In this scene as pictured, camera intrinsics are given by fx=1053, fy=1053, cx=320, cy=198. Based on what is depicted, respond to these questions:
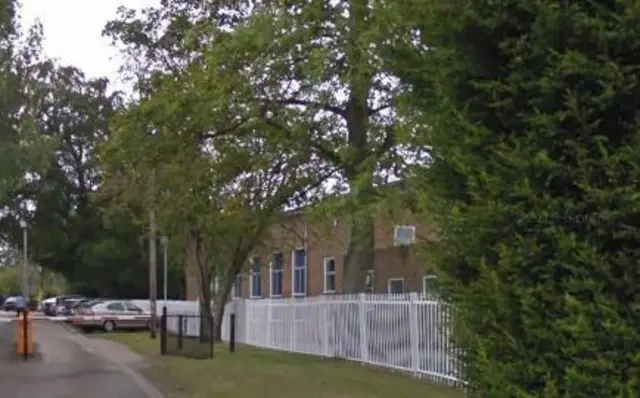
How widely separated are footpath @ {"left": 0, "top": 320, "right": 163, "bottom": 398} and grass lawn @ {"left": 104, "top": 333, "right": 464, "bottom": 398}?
23.6 inches

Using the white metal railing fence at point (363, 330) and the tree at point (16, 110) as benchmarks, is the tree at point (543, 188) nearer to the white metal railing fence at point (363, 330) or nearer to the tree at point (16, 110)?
the white metal railing fence at point (363, 330)

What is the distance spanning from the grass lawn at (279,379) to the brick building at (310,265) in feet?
24.6

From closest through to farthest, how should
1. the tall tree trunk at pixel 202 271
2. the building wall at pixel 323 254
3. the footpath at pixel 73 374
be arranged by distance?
the footpath at pixel 73 374
the building wall at pixel 323 254
the tall tree trunk at pixel 202 271

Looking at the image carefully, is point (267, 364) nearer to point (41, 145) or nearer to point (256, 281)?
point (41, 145)

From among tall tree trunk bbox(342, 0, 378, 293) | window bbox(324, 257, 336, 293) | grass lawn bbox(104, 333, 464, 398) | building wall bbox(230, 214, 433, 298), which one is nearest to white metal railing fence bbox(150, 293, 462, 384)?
grass lawn bbox(104, 333, 464, 398)

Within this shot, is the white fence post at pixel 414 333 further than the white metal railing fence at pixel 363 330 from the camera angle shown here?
Yes

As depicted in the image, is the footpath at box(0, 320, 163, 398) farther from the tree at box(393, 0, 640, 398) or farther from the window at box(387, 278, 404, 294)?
the tree at box(393, 0, 640, 398)

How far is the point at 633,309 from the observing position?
4656 mm

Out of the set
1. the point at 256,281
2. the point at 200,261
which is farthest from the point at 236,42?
the point at 256,281

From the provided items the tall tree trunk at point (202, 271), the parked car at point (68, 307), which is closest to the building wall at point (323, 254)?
the tall tree trunk at point (202, 271)

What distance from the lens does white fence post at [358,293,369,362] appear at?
22562 millimetres

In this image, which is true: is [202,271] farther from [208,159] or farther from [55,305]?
[55,305]

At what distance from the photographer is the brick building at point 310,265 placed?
35.9m

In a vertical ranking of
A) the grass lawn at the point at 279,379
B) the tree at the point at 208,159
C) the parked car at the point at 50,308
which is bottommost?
the parked car at the point at 50,308
